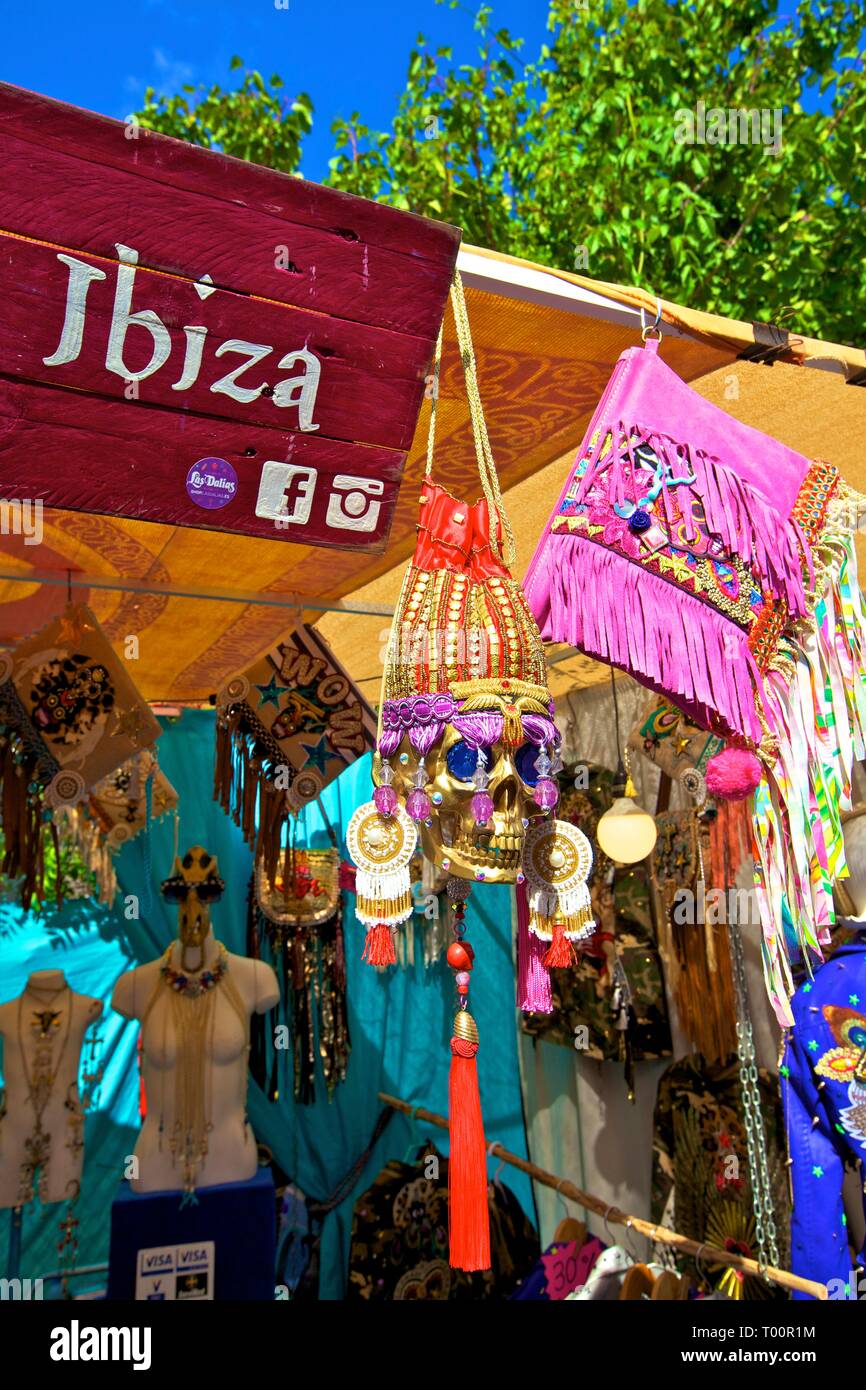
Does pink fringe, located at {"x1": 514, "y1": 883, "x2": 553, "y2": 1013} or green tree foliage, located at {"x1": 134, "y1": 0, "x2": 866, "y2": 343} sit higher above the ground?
green tree foliage, located at {"x1": 134, "y1": 0, "x2": 866, "y2": 343}

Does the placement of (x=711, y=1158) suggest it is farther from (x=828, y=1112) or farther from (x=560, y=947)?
(x=560, y=947)

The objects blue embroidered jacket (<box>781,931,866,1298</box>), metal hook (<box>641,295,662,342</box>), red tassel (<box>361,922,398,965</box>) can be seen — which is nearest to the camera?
red tassel (<box>361,922,398,965</box>)

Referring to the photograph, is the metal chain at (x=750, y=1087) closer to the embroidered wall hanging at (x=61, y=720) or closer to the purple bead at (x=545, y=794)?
the purple bead at (x=545, y=794)

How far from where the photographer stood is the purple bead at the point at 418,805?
56.9 inches

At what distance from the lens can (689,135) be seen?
18.5 ft

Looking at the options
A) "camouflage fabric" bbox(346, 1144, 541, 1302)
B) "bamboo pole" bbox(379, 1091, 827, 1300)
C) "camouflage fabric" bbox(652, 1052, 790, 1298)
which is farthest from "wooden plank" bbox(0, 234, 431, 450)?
"camouflage fabric" bbox(346, 1144, 541, 1302)

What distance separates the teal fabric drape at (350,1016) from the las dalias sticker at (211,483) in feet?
10.4

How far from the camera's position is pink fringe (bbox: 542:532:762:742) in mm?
1579

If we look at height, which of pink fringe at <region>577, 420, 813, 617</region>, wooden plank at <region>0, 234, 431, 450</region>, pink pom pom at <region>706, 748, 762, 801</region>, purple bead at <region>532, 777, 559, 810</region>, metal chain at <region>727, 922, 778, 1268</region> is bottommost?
metal chain at <region>727, 922, 778, 1268</region>

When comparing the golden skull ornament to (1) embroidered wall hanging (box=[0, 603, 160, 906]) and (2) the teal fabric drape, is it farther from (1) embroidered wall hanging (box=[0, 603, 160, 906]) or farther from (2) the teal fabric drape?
(2) the teal fabric drape

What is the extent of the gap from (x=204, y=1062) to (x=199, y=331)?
273 cm

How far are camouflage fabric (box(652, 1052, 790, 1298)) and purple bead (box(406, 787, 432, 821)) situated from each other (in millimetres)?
2318
